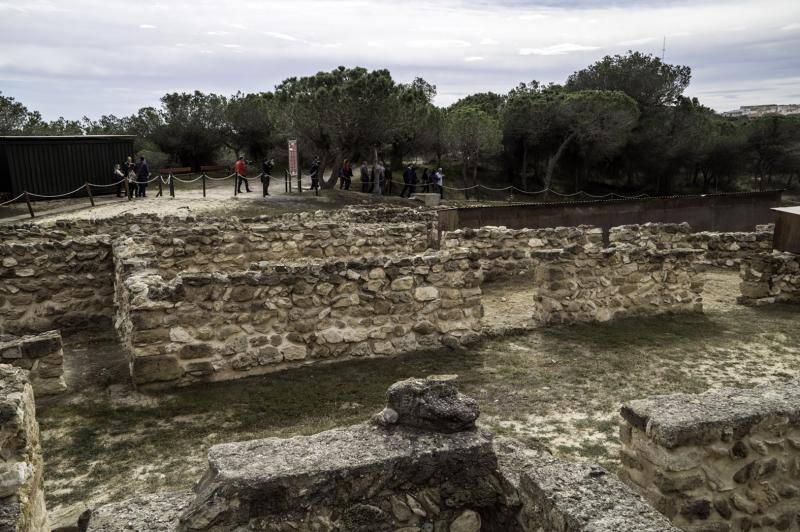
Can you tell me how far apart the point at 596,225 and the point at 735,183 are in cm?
3324

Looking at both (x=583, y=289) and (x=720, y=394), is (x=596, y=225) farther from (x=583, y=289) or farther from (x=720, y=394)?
(x=720, y=394)

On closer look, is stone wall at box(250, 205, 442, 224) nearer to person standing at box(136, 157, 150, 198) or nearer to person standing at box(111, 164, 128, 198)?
person standing at box(111, 164, 128, 198)

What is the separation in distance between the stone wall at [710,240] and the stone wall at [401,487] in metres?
10.6

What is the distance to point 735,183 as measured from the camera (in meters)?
42.8

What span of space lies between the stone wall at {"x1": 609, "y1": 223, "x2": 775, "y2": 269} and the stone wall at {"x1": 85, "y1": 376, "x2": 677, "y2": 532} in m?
10.6

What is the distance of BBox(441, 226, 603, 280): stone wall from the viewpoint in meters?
11.8

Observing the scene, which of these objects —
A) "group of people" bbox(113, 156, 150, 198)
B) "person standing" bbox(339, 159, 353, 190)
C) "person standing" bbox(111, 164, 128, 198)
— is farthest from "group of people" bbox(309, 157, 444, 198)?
"person standing" bbox(111, 164, 128, 198)

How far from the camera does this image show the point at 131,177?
21.2 m

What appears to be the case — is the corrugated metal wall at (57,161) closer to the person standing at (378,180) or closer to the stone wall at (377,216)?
the person standing at (378,180)

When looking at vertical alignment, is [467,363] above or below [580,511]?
below

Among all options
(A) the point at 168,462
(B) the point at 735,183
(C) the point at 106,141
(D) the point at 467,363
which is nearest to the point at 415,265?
(D) the point at 467,363

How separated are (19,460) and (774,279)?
10.7 metres

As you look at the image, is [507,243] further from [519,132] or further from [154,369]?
[519,132]

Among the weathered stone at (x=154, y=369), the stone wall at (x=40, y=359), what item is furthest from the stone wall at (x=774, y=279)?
the stone wall at (x=40, y=359)
